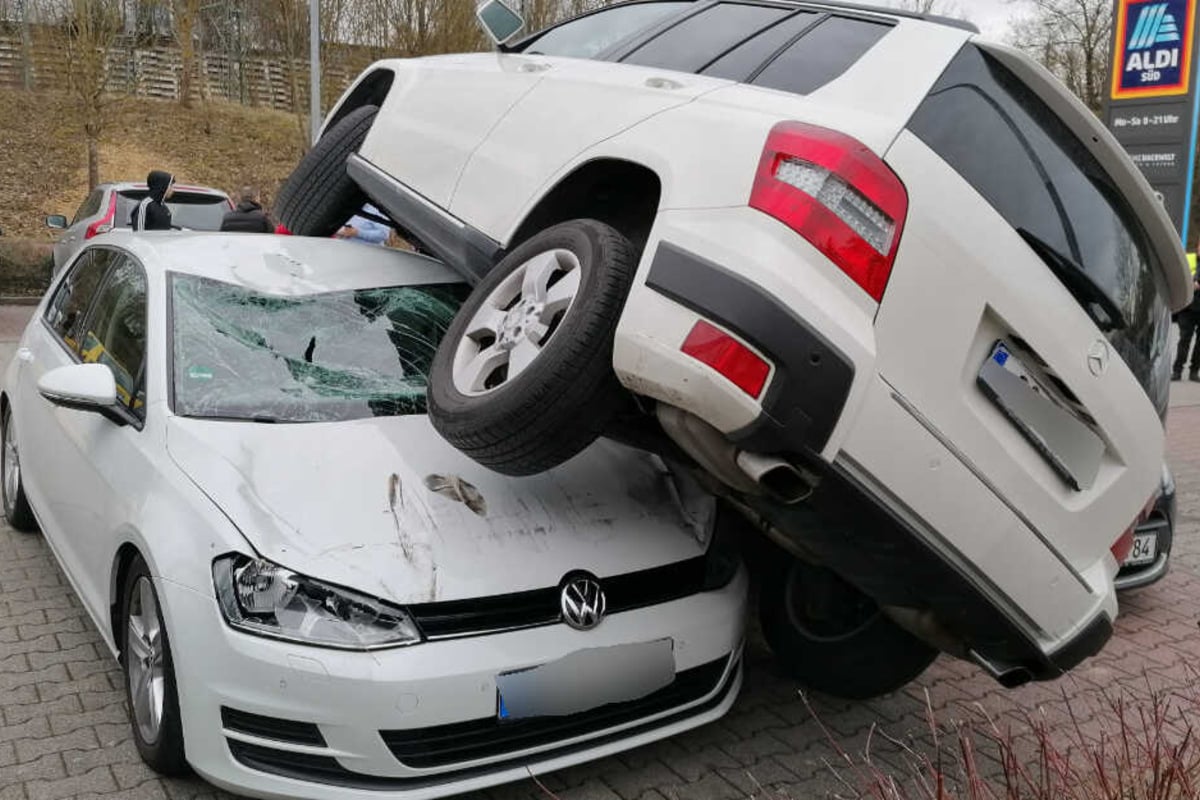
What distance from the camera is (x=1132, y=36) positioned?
12305 millimetres

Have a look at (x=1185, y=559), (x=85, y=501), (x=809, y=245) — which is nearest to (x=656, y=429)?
(x=809, y=245)

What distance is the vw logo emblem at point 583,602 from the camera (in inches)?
113

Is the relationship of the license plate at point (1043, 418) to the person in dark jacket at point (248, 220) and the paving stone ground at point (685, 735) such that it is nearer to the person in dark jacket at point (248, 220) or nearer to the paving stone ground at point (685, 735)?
the paving stone ground at point (685, 735)

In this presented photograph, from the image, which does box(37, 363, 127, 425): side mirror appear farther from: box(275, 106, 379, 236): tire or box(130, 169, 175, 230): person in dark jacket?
box(130, 169, 175, 230): person in dark jacket

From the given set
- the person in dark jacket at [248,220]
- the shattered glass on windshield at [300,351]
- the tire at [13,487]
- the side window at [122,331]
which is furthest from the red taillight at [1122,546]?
the person in dark jacket at [248,220]

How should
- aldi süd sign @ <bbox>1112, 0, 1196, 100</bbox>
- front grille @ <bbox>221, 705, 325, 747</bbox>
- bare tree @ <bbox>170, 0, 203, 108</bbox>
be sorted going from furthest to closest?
bare tree @ <bbox>170, 0, 203, 108</bbox> → aldi süd sign @ <bbox>1112, 0, 1196, 100</bbox> → front grille @ <bbox>221, 705, 325, 747</bbox>

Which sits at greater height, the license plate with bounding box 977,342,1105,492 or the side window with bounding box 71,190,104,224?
the license plate with bounding box 977,342,1105,492

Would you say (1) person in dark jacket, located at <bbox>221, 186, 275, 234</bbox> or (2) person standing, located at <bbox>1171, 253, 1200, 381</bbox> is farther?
(2) person standing, located at <bbox>1171, 253, 1200, 381</bbox>

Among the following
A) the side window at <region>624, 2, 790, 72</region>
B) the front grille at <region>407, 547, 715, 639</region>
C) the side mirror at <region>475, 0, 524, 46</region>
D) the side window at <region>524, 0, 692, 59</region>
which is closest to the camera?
the front grille at <region>407, 547, 715, 639</region>

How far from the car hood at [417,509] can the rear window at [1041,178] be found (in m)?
1.34

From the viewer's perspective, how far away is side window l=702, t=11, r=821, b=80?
336cm

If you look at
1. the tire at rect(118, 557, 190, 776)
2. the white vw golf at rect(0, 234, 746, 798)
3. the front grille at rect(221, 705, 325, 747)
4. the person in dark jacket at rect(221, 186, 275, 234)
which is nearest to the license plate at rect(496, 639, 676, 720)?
the white vw golf at rect(0, 234, 746, 798)

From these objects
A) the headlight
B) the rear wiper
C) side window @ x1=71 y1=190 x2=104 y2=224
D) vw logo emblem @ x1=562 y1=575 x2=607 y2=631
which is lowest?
side window @ x1=71 y1=190 x2=104 y2=224

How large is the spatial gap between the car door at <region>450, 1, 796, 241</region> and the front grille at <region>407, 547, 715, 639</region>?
4.27 ft
